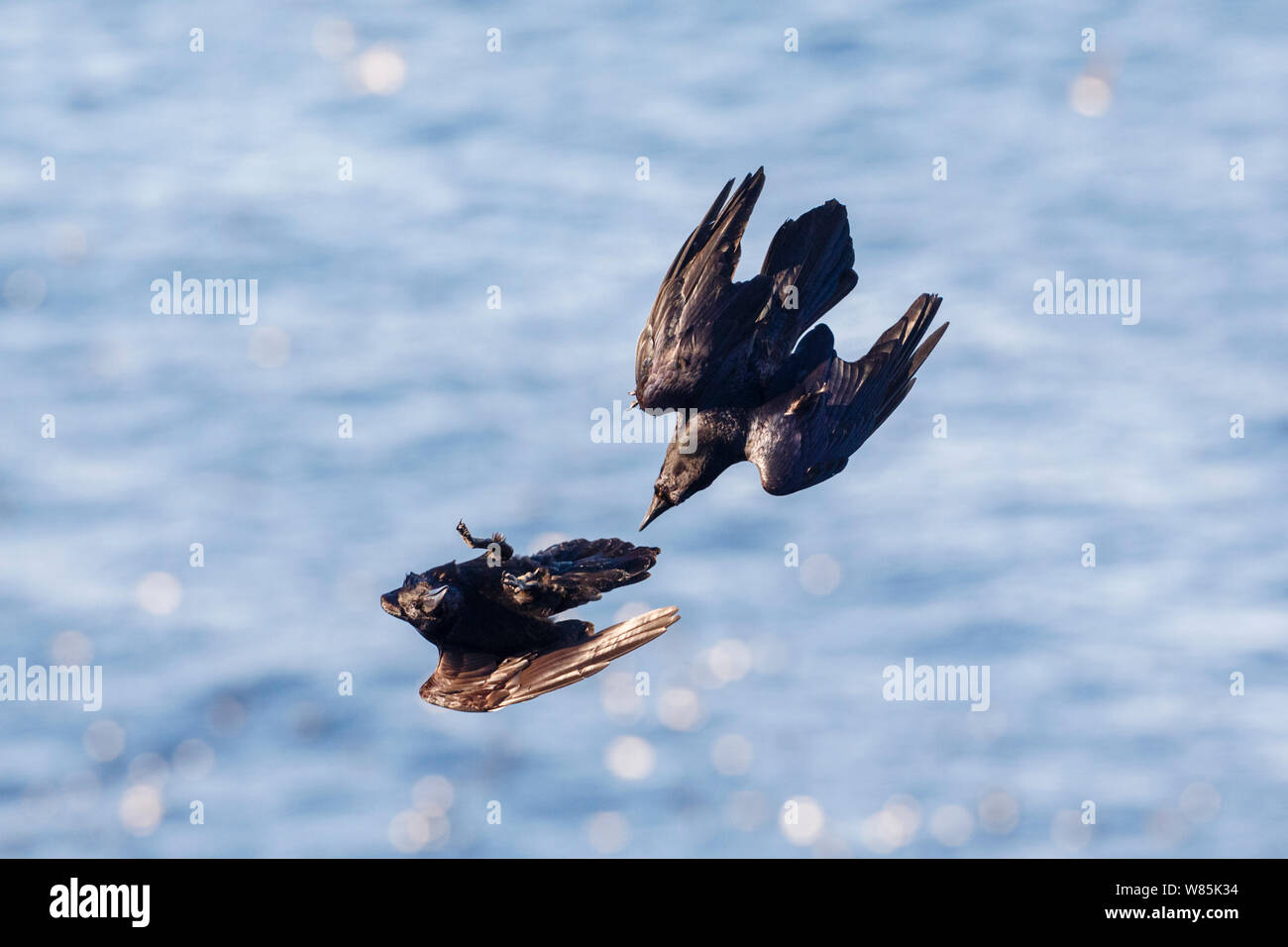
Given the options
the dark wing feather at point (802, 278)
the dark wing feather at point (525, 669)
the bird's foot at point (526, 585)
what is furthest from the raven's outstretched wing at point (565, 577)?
the dark wing feather at point (802, 278)

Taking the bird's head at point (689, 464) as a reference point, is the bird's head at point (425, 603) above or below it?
below

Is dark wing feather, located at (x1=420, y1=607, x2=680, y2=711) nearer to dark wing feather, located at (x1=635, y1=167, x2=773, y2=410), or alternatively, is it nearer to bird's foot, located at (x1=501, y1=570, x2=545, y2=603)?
bird's foot, located at (x1=501, y1=570, x2=545, y2=603)

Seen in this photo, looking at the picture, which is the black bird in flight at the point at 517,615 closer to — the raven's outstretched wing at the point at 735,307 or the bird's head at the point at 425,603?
the bird's head at the point at 425,603

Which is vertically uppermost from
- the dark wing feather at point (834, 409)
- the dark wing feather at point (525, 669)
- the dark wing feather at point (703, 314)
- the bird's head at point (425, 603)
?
the dark wing feather at point (703, 314)

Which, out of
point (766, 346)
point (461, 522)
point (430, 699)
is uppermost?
point (766, 346)

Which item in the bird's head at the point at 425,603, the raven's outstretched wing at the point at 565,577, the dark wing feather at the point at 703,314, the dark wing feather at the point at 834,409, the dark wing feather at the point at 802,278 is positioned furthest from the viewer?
the dark wing feather at the point at 802,278

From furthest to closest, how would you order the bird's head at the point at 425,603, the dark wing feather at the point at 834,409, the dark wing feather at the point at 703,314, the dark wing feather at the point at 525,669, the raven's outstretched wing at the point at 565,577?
the dark wing feather at the point at 834,409 < the dark wing feather at the point at 703,314 < the bird's head at the point at 425,603 < the raven's outstretched wing at the point at 565,577 < the dark wing feather at the point at 525,669

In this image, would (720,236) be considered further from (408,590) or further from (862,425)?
(408,590)

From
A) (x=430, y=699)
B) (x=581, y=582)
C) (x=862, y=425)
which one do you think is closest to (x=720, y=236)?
(x=862, y=425)
